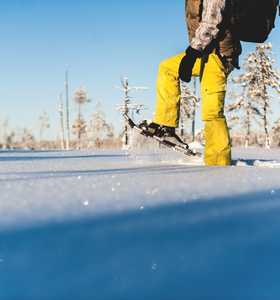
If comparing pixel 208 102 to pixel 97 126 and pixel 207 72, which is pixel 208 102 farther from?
pixel 97 126

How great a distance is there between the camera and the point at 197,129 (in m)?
41.6

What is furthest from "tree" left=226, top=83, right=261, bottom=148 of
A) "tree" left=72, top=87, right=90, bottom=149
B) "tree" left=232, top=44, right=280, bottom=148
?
"tree" left=72, top=87, right=90, bottom=149

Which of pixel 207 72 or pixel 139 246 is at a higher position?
pixel 207 72

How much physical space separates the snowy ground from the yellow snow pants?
7.17 ft

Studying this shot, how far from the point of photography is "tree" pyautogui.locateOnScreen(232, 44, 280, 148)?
114 ft

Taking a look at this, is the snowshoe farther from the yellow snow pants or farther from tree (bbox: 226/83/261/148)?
tree (bbox: 226/83/261/148)

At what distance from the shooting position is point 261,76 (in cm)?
3509

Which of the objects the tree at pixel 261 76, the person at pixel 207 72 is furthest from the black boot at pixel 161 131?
the tree at pixel 261 76

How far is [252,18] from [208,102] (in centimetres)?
83

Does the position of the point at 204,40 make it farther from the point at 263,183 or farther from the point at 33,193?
the point at 33,193

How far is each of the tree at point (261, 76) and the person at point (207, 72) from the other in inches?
1252

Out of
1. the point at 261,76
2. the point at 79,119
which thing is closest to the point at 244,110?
the point at 261,76

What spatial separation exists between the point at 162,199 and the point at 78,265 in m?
0.80

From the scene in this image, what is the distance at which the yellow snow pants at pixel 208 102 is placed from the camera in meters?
3.88
